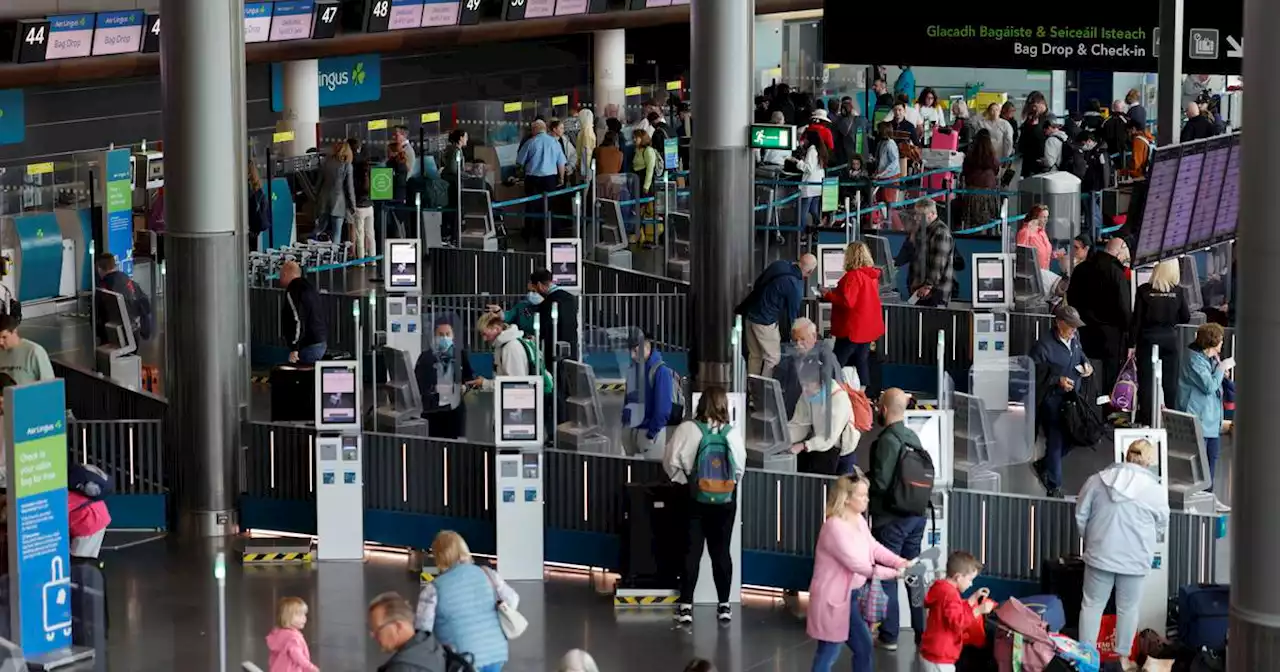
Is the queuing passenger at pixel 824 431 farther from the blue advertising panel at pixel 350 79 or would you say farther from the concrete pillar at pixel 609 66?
the concrete pillar at pixel 609 66

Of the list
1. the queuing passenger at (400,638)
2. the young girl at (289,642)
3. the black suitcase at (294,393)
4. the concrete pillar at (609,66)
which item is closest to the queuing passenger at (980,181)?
the black suitcase at (294,393)

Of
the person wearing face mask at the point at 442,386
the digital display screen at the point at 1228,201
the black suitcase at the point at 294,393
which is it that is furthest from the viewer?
the person wearing face mask at the point at 442,386

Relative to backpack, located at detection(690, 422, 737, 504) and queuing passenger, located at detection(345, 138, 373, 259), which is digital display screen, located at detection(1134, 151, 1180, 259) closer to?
backpack, located at detection(690, 422, 737, 504)

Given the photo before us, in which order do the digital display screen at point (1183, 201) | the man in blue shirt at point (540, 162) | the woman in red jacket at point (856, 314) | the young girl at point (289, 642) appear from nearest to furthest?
the young girl at point (289, 642) → the digital display screen at point (1183, 201) → the woman in red jacket at point (856, 314) → the man in blue shirt at point (540, 162)

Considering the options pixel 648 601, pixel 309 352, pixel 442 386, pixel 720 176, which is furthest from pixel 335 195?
pixel 648 601

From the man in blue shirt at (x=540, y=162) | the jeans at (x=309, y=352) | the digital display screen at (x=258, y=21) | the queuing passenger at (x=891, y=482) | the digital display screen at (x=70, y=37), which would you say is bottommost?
the queuing passenger at (x=891, y=482)

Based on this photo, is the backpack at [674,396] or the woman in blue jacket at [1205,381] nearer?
the woman in blue jacket at [1205,381]

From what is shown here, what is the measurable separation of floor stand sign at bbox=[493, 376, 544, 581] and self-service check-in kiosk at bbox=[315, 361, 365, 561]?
1.06 metres

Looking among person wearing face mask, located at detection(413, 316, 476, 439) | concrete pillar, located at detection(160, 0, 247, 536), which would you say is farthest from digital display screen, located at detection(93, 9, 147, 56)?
concrete pillar, located at detection(160, 0, 247, 536)

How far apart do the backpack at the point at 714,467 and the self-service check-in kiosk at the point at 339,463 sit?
2.77 m

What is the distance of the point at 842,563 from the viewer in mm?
11328

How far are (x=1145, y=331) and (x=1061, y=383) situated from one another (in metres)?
1.72

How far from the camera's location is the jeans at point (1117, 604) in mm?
11953

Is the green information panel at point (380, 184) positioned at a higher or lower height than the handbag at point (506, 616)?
higher
